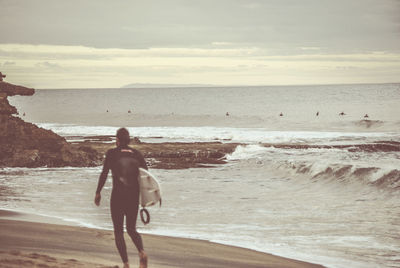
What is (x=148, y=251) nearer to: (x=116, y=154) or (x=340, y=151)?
(x=116, y=154)

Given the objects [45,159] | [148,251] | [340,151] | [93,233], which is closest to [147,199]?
[148,251]

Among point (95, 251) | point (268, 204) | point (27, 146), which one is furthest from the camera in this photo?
point (27, 146)

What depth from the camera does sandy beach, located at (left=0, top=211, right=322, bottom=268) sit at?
7.93 meters

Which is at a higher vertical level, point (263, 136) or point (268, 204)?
point (263, 136)

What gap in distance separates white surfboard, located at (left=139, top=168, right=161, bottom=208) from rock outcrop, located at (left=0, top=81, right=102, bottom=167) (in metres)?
16.0

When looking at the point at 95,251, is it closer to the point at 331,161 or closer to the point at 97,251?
the point at 97,251

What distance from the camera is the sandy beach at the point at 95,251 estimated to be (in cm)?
793

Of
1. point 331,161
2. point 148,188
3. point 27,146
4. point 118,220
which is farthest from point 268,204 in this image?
point 27,146

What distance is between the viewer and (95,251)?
910 centimetres

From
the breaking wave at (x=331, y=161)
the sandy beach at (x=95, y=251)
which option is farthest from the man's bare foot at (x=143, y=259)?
the breaking wave at (x=331, y=161)

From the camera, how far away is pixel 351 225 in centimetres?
1241

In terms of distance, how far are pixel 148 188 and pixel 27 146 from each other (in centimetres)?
1684

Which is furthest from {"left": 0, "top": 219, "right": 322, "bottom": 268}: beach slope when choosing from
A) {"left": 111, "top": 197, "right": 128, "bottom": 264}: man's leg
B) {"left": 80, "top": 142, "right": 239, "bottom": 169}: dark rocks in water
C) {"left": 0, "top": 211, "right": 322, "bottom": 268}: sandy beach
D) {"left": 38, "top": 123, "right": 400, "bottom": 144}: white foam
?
{"left": 38, "top": 123, "right": 400, "bottom": 144}: white foam

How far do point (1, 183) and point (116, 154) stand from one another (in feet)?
39.0
